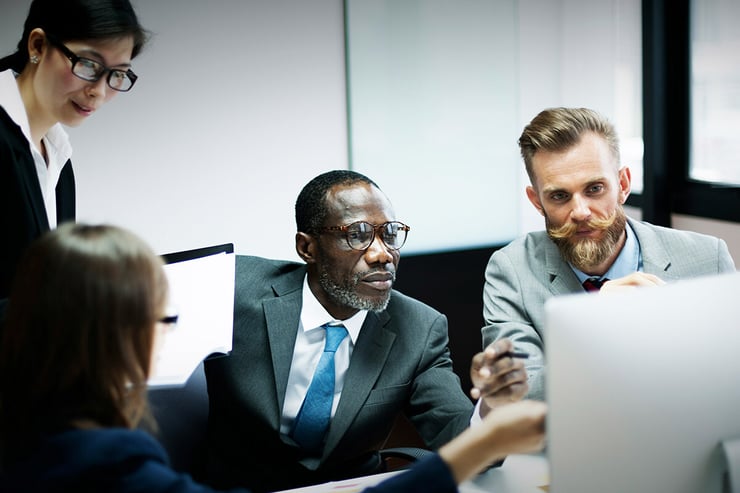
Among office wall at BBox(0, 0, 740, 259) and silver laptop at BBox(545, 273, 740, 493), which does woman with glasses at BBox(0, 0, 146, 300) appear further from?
office wall at BBox(0, 0, 740, 259)

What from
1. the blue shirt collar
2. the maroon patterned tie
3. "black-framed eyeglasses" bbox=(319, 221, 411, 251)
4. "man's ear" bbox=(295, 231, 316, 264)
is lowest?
the maroon patterned tie

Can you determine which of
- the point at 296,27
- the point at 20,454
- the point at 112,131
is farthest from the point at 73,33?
the point at 296,27

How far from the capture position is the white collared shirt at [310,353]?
2057mm

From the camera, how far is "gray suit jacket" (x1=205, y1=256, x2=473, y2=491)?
2.00m

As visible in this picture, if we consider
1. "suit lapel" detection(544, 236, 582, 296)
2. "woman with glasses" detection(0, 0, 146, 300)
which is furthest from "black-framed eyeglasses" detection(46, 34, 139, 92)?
"suit lapel" detection(544, 236, 582, 296)

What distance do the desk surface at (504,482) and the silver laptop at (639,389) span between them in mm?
502

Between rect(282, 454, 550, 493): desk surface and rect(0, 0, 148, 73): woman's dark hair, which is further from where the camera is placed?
rect(0, 0, 148, 73): woman's dark hair

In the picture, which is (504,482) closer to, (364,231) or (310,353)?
(310,353)

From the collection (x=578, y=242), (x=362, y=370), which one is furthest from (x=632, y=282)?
(x=362, y=370)

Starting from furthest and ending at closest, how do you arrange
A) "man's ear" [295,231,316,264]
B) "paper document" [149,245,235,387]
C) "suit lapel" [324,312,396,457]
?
"man's ear" [295,231,316,264]
"suit lapel" [324,312,396,457]
"paper document" [149,245,235,387]

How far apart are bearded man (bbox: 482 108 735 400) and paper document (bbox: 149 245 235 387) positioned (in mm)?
699

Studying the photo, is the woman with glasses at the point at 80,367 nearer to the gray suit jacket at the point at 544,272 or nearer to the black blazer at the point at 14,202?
the black blazer at the point at 14,202

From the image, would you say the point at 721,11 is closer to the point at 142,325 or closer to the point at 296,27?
the point at 296,27

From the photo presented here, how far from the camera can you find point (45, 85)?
1.88m
